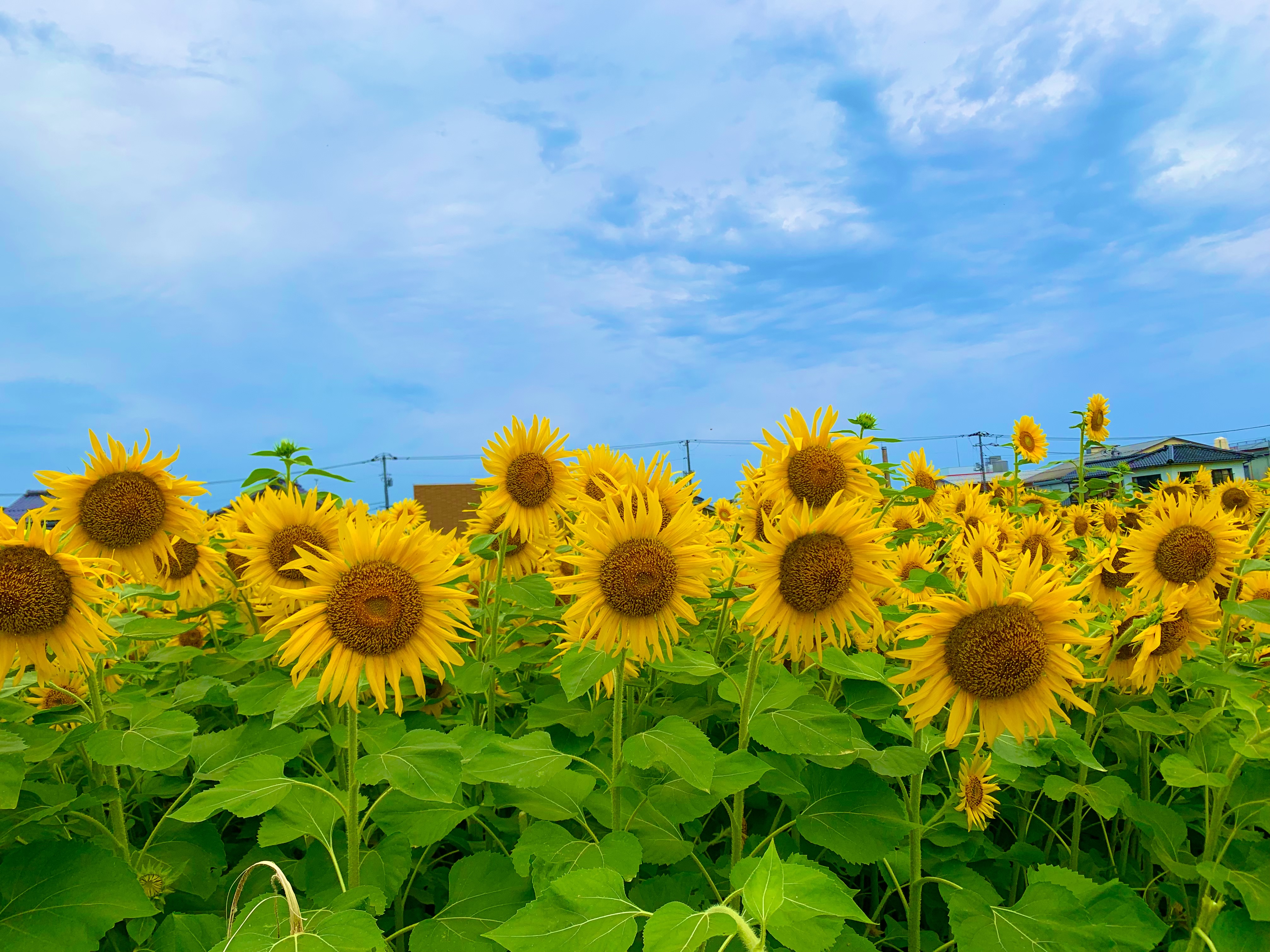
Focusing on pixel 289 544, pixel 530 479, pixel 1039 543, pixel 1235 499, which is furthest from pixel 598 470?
pixel 1235 499

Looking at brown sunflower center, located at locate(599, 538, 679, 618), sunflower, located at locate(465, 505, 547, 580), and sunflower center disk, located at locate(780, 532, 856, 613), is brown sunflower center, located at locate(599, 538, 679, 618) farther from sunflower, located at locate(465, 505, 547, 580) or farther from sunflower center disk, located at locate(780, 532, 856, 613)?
sunflower, located at locate(465, 505, 547, 580)

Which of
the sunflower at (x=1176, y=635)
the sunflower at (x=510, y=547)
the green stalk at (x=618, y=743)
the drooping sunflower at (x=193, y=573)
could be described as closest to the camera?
the green stalk at (x=618, y=743)

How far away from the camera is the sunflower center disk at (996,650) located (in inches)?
81.5

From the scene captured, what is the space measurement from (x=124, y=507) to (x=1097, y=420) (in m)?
8.81

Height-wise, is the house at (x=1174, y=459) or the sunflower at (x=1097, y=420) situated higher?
the house at (x=1174, y=459)

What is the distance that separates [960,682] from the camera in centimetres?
212

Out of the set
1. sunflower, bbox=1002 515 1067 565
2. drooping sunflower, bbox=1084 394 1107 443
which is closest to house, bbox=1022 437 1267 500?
drooping sunflower, bbox=1084 394 1107 443

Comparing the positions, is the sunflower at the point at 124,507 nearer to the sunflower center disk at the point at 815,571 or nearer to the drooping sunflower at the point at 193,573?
the drooping sunflower at the point at 193,573

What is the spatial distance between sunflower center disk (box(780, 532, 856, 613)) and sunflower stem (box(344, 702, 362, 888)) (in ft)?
4.18

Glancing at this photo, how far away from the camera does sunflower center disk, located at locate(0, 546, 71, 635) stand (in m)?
2.33

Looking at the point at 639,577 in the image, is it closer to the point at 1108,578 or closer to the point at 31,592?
the point at 31,592

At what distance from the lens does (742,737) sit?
2.32 metres

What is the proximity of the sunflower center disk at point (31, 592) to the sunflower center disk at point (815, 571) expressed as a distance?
7.31ft

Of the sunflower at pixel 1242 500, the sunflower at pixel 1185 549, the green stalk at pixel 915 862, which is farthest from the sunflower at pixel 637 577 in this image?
the sunflower at pixel 1242 500
